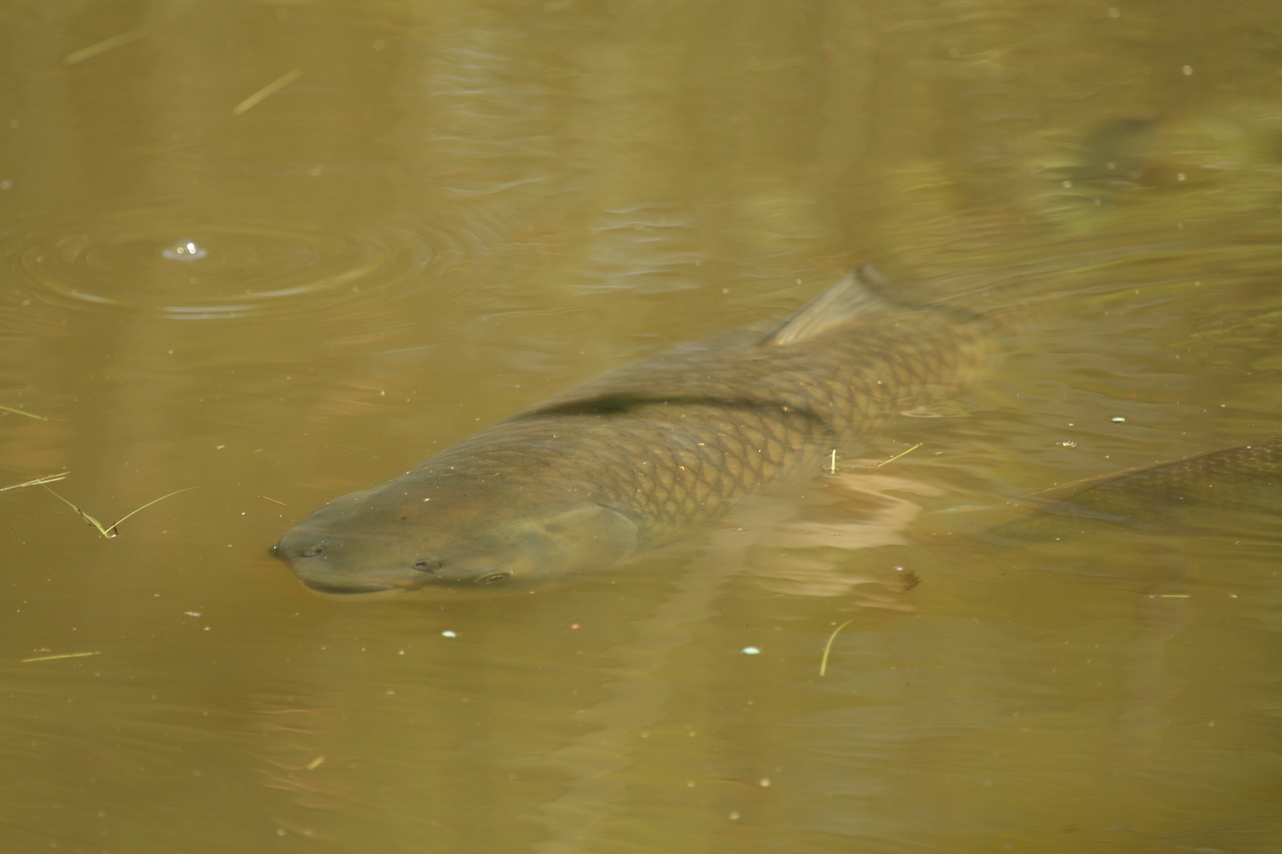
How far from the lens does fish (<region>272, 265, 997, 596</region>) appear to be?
2273mm

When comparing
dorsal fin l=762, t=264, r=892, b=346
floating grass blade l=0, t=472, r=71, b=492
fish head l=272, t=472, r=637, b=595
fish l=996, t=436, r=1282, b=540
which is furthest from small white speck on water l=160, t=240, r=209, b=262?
fish l=996, t=436, r=1282, b=540

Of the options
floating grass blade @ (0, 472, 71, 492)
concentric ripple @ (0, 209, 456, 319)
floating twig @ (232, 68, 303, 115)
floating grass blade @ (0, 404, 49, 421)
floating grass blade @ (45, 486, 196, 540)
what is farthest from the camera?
floating twig @ (232, 68, 303, 115)

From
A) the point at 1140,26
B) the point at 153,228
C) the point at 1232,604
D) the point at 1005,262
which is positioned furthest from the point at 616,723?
Answer: the point at 1140,26

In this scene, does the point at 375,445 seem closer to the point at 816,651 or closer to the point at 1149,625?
the point at 816,651

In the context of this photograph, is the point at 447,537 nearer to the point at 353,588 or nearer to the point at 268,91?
the point at 353,588

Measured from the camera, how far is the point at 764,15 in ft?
19.3

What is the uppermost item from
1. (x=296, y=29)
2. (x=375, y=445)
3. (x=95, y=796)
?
(x=296, y=29)

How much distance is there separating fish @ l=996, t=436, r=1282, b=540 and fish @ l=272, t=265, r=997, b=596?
46cm

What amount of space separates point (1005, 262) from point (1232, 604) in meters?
1.64

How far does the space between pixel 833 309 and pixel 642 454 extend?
0.89m

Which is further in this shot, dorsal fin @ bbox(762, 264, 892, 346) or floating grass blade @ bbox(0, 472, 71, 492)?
dorsal fin @ bbox(762, 264, 892, 346)

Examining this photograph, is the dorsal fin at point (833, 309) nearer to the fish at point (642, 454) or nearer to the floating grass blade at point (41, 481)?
the fish at point (642, 454)

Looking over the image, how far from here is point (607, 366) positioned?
321 cm

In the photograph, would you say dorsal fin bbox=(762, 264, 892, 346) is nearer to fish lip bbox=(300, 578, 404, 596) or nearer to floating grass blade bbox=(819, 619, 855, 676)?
floating grass blade bbox=(819, 619, 855, 676)
